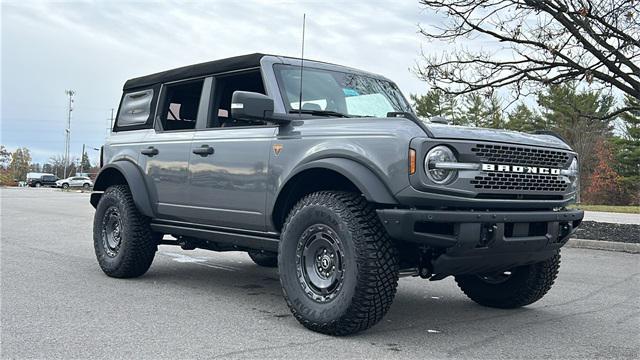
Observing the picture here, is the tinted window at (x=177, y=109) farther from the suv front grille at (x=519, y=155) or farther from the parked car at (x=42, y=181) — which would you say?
the parked car at (x=42, y=181)

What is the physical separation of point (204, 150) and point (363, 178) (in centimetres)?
191

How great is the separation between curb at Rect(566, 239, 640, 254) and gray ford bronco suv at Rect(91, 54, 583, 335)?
5911 mm

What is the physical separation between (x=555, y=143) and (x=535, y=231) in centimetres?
75

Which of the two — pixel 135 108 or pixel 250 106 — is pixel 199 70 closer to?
pixel 135 108

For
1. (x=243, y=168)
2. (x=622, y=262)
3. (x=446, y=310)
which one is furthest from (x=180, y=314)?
(x=622, y=262)

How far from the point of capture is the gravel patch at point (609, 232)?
441 inches

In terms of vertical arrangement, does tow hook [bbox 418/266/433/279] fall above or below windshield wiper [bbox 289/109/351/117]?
below

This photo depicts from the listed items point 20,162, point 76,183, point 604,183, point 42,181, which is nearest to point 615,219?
point 604,183

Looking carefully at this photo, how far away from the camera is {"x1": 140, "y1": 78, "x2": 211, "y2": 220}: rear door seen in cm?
593

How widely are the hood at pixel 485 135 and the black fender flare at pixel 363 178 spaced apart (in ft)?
1.53

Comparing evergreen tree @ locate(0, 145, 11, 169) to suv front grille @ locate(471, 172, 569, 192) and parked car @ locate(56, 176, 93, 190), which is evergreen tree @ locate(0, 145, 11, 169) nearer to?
parked car @ locate(56, 176, 93, 190)

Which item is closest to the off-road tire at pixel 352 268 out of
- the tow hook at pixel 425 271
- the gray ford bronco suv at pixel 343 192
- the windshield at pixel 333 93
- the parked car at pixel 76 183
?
the gray ford bronco suv at pixel 343 192

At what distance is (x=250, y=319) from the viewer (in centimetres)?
483

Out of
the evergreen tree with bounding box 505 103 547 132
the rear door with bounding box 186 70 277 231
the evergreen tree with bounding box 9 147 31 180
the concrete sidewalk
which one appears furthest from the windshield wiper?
the evergreen tree with bounding box 9 147 31 180
